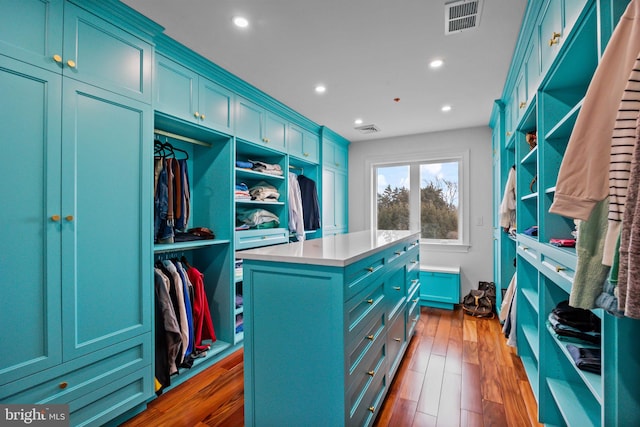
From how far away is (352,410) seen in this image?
1359 mm

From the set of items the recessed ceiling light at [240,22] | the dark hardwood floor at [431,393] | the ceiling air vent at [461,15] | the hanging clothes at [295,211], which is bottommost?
→ the dark hardwood floor at [431,393]

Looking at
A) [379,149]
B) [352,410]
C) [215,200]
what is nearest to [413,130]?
[379,149]

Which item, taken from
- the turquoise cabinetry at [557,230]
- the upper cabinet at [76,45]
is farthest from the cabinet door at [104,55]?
the turquoise cabinetry at [557,230]

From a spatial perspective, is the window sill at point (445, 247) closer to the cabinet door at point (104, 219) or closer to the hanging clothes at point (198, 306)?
the hanging clothes at point (198, 306)

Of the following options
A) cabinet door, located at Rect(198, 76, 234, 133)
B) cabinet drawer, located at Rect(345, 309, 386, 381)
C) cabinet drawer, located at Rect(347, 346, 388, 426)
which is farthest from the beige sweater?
cabinet door, located at Rect(198, 76, 234, 133)

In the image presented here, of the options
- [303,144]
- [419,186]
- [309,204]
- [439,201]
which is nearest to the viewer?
[303,144]

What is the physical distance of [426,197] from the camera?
15.0 feet

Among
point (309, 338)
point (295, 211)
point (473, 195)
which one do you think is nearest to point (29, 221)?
point (309, 338)

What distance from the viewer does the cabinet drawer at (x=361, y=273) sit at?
1.34m

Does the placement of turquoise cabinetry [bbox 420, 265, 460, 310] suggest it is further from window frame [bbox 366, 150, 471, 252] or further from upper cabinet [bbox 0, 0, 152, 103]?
upper cabinet [bbox 0, 0, 152, 103]

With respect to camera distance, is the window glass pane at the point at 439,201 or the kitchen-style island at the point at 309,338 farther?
the window glass pane at the point at 439,201

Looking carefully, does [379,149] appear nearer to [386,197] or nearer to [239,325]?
[386,197]

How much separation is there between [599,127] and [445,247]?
3805mm

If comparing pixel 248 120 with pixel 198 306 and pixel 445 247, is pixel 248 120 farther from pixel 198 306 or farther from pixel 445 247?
pixel 445 247
